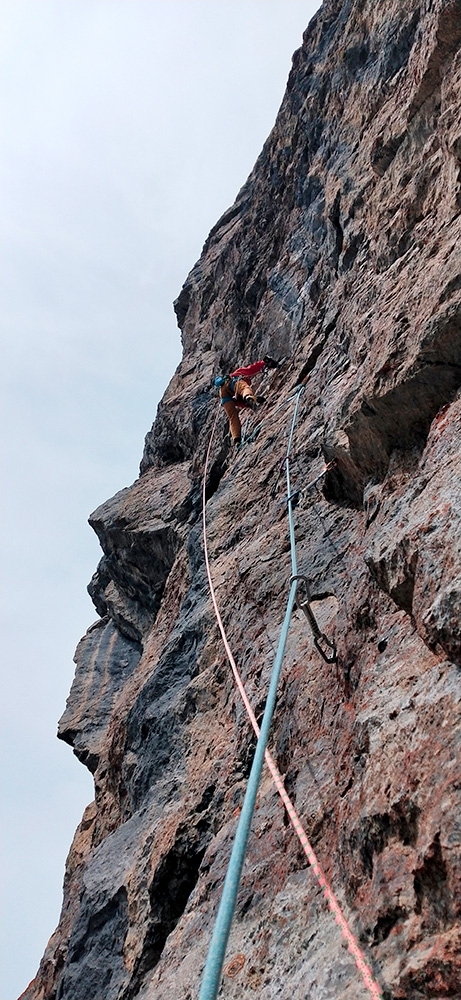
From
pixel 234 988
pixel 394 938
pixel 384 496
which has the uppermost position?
pixel 384 496

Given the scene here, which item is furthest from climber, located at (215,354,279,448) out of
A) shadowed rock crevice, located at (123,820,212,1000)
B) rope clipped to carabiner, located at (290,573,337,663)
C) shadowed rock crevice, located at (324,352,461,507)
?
shadowed rock crevice, located at (123,820,212,1000)

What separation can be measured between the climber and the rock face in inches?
10.8

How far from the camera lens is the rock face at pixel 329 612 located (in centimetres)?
298

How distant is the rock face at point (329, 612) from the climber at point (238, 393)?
275 millimetres

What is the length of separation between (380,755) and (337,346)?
4.82 meters

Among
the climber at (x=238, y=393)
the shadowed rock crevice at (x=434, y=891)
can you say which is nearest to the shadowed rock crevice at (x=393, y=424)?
the shadowed rock crevice at (x=434, y=891)

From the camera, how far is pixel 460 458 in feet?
12.2

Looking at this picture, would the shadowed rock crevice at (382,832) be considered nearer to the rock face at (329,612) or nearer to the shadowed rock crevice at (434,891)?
the rock face at (329,612)

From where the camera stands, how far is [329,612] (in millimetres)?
5039

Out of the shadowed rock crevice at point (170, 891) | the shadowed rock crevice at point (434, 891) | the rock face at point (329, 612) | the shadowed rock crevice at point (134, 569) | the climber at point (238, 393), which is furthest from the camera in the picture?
the shadowed rock crevice at point (134, 569)

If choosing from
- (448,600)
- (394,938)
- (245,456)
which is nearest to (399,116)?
(245,456)

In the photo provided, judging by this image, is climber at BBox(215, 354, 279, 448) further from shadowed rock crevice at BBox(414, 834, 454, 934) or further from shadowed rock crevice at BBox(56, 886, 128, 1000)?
shadowed rock crevice at BBox(414, 834, 454, 934)

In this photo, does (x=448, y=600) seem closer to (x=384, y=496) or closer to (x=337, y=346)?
(x=384, y=496)

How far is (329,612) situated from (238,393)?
5.19 metres
